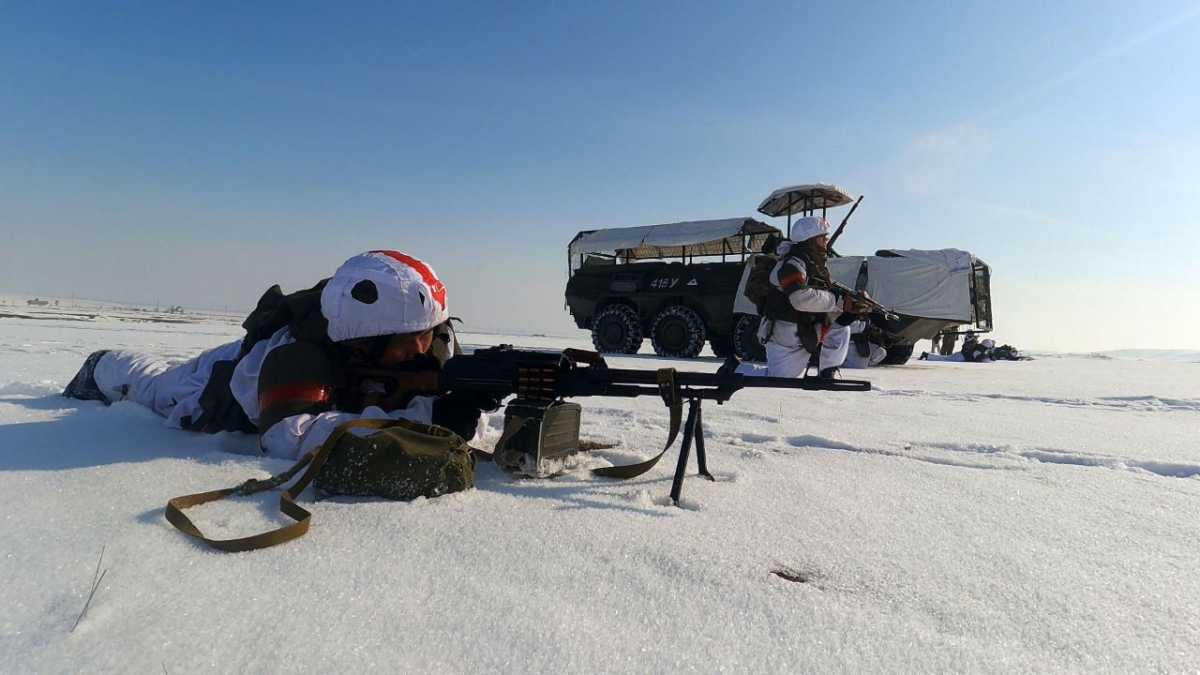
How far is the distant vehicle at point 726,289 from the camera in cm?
950

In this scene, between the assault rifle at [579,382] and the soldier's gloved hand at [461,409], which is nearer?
the assault rifle at [579,382]

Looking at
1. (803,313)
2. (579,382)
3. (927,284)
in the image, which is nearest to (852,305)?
(803,313)

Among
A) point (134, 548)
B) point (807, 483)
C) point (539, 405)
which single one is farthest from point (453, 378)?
point (807, 483)

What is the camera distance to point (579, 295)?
11.8m

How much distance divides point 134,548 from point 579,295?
1069 centimetres

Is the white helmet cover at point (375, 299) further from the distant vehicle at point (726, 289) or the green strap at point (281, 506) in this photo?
the distant vehicle at point (726, 289)

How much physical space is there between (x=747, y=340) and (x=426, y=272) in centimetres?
789

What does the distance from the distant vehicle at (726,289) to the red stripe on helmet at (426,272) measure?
731 cm

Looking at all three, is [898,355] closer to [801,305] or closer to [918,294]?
[918,294]

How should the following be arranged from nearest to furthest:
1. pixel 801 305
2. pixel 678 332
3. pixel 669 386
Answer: pixel 669 386, pixel 801 305, pixel 678 332

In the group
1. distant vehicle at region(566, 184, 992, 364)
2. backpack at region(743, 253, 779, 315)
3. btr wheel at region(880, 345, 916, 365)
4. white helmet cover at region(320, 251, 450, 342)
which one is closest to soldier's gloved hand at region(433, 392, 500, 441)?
white helmet cover at region(320, 251, 450, 342)

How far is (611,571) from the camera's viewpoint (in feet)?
3.90

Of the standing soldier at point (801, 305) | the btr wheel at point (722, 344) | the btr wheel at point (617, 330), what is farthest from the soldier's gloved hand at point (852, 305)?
the btr wheel at point (617, 330)

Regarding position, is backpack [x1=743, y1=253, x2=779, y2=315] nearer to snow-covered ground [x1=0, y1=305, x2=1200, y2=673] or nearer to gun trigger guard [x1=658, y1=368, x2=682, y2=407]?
snow-covered ground [x1=0, y1=305, x2=1200, y2=673]
